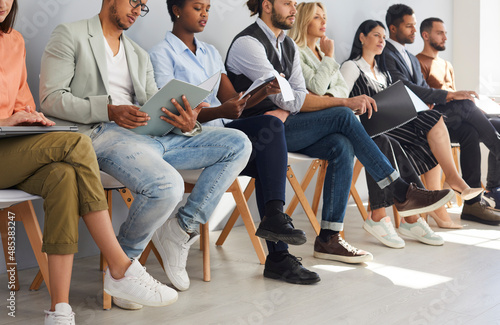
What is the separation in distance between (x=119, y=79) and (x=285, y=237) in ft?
3.04

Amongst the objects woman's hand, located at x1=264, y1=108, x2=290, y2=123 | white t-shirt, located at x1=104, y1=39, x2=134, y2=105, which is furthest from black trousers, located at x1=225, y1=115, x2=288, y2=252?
white t-shirt, located at x1=104, y1=39, x2=134, y2=105

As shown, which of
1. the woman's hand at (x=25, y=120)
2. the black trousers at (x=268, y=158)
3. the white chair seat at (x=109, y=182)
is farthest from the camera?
the black trousers at (x=268, y=158)

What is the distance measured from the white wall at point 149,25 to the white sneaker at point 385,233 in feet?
3.17

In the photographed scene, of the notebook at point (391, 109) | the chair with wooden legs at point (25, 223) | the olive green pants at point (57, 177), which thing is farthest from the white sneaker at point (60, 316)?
the notebook at point (391, 109)

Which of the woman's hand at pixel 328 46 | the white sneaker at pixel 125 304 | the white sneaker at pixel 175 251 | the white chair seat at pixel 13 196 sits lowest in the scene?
the white sneaker at pixel 125 304

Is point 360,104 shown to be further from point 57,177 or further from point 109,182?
point 57,177

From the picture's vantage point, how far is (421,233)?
2.97m

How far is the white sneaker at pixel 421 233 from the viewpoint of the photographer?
2936mm

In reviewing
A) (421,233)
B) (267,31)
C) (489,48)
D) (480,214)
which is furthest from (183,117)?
(489,48)

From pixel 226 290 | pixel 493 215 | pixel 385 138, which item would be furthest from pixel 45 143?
pixel 493 215

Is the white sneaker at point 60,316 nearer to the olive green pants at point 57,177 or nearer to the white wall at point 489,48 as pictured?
the olive green pants at point 57,177

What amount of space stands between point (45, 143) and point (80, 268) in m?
0.96

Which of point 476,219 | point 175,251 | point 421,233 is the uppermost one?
point 175,251

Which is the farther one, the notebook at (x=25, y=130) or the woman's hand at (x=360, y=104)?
the woman's hand at (x=360, y=104)
